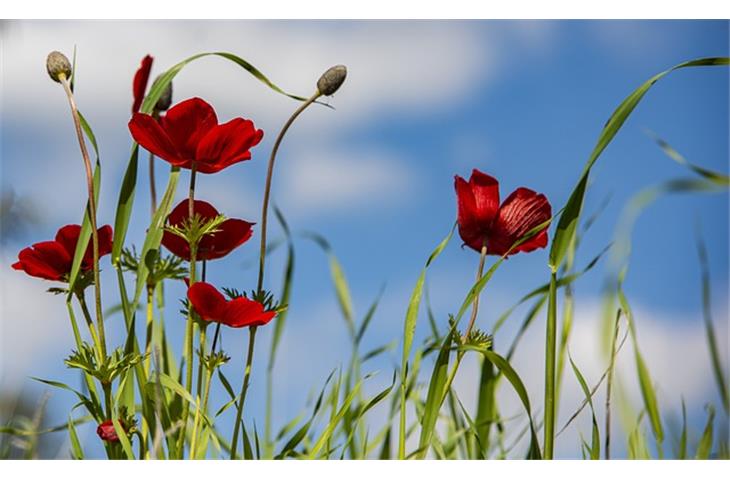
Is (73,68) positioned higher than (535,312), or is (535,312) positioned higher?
(73,68)

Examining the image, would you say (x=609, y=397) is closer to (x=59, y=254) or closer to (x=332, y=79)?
(x=332, y=79)

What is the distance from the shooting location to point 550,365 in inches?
24.1

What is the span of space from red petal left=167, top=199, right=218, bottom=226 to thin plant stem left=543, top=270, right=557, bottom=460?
272mm

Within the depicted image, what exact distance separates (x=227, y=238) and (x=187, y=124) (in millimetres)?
101

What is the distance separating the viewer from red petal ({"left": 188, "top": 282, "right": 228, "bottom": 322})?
60 centimetres

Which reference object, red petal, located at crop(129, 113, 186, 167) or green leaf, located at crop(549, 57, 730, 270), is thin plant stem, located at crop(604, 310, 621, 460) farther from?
red petal, located at crop(129, 113, 186, 167)

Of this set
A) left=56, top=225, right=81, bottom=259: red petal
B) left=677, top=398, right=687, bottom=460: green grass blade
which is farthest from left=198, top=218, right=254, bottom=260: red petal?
left=677, top=398, right=687, bottom=460: green grass blade

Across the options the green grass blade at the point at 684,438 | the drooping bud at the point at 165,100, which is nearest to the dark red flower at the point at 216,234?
the drooping bud at the point at 165,100

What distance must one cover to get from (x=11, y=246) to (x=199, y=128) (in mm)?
455

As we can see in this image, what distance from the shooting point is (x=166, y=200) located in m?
0.68

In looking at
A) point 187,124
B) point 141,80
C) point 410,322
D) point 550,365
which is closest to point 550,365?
point 550,365

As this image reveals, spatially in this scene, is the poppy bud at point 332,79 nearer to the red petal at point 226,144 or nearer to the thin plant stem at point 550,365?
the red petal at point 226,144
